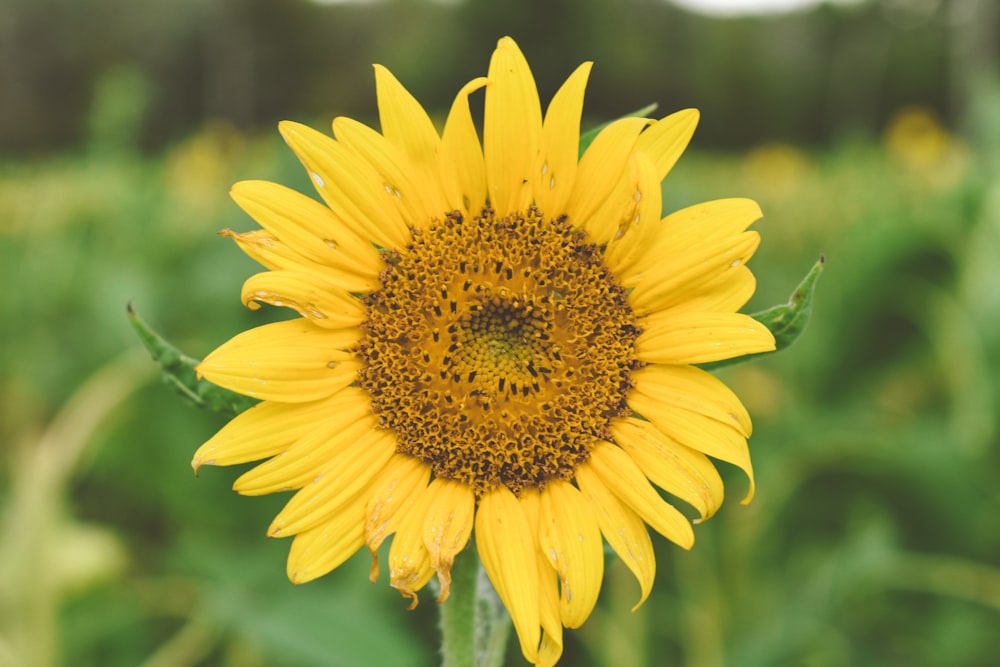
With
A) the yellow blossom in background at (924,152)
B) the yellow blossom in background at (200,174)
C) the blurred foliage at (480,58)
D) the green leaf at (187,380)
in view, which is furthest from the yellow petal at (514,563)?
the blurred foliage at (480,58)

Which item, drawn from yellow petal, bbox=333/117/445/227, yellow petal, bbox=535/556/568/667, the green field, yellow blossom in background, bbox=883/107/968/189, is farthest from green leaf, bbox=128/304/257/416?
yellow blossom in background, bbox=883/107/968/189

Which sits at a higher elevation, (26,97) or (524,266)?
(524,266)

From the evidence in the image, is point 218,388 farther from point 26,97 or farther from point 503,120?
point 26,97

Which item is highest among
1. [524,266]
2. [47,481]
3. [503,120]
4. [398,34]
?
[503,120]

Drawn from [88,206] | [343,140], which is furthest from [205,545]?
[88,206]

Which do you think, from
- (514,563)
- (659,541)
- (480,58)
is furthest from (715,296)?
(480,58)

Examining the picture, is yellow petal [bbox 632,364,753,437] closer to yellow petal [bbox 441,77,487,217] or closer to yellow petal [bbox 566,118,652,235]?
yellow petal [bbox 566,118,652,235]
